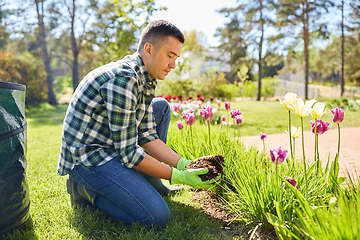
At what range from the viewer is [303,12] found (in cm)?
1834

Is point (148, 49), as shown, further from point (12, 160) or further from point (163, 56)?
point (12, 160)

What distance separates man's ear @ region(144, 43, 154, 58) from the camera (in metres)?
1.81

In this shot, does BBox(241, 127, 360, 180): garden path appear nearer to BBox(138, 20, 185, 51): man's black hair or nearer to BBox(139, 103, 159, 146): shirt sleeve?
BBox(139, 103, 159, 146): shirt sleeve

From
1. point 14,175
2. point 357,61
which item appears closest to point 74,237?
point 14,175

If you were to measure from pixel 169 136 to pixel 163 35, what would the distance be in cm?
174

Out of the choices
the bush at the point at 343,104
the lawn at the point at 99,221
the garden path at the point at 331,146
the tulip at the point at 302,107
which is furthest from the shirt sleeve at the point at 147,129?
A: the bush at the point at 343,104

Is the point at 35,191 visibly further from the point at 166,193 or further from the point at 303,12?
the point at 303,12

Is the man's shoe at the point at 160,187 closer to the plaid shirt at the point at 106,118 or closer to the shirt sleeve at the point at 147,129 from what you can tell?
the shirt sleeve at the point at 147,129

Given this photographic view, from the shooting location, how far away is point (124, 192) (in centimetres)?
168

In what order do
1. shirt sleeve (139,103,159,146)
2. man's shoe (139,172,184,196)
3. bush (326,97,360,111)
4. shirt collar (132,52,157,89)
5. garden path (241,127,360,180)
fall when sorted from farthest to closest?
bush (326,97,360,111), garden path (241,127,360,180), man's shoe (139,172,184,196), shirt sleeve (139,103,159,146), shirt collar (132,52,157,89)

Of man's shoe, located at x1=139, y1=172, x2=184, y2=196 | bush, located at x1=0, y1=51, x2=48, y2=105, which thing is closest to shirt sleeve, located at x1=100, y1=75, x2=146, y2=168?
man's shoe, located at x1=139, y1=172, x2=184, y2=196

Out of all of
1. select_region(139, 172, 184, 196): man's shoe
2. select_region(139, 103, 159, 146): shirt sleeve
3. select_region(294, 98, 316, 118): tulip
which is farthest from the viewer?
select_region(139, 172, 184, 196): man's shoe

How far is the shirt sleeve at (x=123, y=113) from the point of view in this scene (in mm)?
1606

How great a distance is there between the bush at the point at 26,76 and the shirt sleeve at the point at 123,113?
44.2 feet
